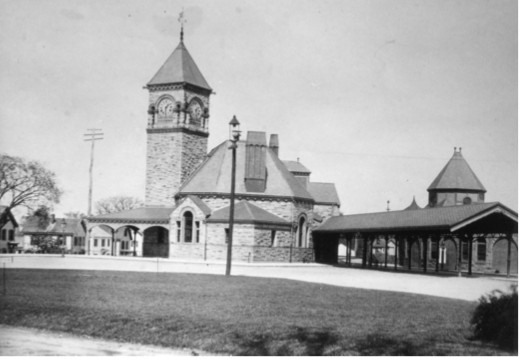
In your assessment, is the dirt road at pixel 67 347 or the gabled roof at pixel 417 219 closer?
the dirt road at pixel 67 347

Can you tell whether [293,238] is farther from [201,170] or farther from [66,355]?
[66,355]

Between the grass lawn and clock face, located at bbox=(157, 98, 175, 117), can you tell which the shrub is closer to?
the grass lawn

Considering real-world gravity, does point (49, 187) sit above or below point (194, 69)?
below

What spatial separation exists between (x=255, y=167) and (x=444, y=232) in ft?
52.5

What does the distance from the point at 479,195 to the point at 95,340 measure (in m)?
49.7

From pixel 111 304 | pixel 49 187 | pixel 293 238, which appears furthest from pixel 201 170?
pixel 111 304

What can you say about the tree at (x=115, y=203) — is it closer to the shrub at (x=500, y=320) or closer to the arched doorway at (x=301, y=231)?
the arched doorway at (x=301, y=231)

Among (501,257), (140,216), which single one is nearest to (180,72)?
(140,216)

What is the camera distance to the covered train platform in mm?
24016

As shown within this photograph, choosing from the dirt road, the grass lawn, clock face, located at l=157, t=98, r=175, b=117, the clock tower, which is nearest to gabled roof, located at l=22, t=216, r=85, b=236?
the clock tower

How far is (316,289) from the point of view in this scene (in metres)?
17.3

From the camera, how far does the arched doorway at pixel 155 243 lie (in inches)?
1741

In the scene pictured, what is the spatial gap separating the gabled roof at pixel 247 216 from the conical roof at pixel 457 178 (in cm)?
2120

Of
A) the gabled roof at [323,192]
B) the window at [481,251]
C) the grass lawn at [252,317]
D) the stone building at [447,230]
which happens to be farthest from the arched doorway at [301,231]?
the grass lawn at [252,317]
